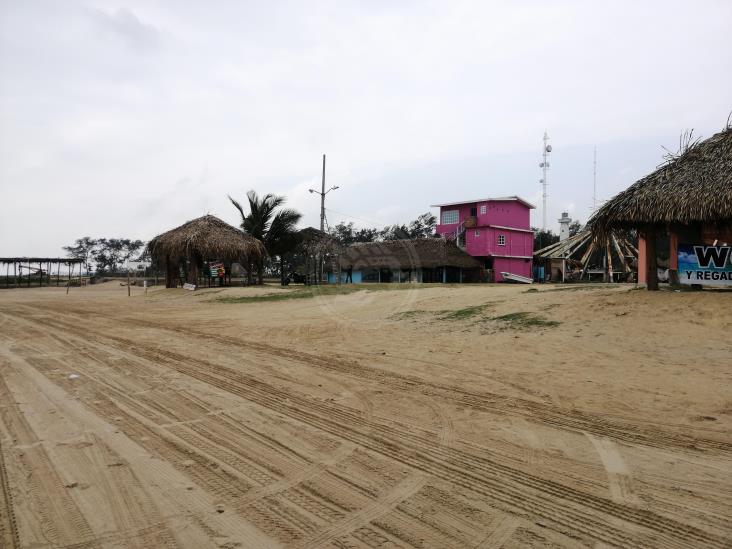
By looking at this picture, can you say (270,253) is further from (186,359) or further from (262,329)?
(186,359)

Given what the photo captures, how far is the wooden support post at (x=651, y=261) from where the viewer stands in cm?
1037

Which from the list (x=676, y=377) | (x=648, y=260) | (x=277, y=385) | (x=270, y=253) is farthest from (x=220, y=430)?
(x=270, y=253)

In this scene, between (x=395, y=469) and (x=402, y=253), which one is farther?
(x=402, y=253)

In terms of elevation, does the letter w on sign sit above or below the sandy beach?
above

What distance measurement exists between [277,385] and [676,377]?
4638 millimetres

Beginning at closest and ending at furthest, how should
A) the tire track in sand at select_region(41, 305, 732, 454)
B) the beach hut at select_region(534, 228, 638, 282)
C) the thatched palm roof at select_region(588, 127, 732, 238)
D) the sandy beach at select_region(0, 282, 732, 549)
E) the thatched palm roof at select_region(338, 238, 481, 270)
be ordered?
1. the sandy beach at select_region(0, 282, 732, 549)
2. the tire track in sand at select_region(41, 305, 732, 454)
3. the thatched palm roof at select_region(588, 127, 732, 238)
4. the beach hut at select_region(534, 228, 638, 282)
5. the thatched palm roof at select_region(338, 238, 481, 270)

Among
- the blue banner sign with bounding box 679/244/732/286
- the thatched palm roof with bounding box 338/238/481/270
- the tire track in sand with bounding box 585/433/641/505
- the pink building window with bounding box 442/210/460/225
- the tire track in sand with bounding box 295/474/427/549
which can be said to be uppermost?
the pink building window with bounding box 442/210/460/225

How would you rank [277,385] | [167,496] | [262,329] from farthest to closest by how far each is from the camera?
[262,329] → [277,385] → [167,496]

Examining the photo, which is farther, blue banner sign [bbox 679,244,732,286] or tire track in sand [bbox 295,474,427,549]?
blue banner sign [bbox 679,244,732,286]

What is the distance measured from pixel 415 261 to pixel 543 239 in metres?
20.0

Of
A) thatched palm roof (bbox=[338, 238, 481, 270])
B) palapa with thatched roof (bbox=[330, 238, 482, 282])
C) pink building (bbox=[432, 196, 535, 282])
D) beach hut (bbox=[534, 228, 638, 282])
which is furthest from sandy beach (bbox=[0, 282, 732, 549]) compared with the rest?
pink building (bbox=[432, 196, 535, 282])

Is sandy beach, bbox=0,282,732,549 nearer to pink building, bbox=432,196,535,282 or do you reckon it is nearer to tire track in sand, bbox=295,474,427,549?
tire track in sand, bbox=295,474,427,549

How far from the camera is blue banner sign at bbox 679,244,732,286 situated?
9570mm

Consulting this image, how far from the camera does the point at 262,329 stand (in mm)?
9789
